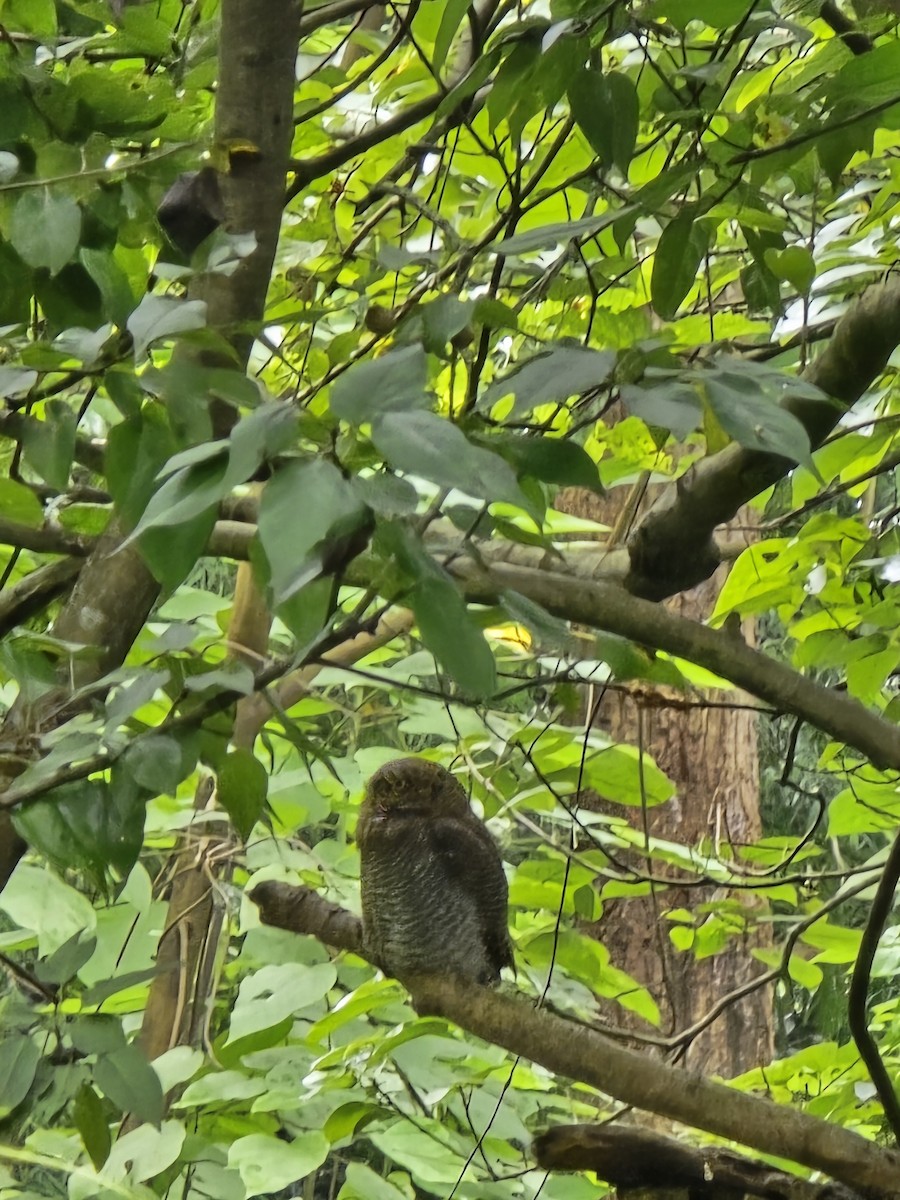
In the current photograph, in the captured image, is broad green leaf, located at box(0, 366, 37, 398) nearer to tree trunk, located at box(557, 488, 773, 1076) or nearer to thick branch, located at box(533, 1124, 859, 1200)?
thick branch, located at box(533, 1124, 859, 1200)

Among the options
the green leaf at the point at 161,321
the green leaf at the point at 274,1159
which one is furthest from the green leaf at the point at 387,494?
the green leaf at the point at 274,1159

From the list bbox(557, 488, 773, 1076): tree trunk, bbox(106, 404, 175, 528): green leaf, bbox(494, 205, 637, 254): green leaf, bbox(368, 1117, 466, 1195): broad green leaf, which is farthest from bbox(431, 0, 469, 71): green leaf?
bbox(557, 488, 773, 1076): tree trunk

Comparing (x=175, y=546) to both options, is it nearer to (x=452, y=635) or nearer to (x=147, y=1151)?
(x=452, y=635)

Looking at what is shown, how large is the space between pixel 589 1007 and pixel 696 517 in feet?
2.35

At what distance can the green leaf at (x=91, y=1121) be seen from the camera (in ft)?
2.02

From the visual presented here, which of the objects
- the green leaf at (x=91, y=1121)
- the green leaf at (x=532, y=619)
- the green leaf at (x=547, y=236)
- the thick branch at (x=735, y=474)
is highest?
the thick branch at (x=735, y=474)

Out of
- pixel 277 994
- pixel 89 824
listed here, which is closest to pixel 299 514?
pixel 89 824

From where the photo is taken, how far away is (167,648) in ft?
1.68

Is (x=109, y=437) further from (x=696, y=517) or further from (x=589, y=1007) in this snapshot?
(x=589, y=1007)

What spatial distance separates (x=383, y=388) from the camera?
0.34 metres

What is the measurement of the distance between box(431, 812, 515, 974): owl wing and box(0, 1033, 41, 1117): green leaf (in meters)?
0.28

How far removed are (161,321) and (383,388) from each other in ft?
0.44

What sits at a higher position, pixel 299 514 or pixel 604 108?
pixel 604 108

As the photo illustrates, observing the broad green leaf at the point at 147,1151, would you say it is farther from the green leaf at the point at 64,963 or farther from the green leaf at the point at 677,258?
the green leaf at the point at 677,258
